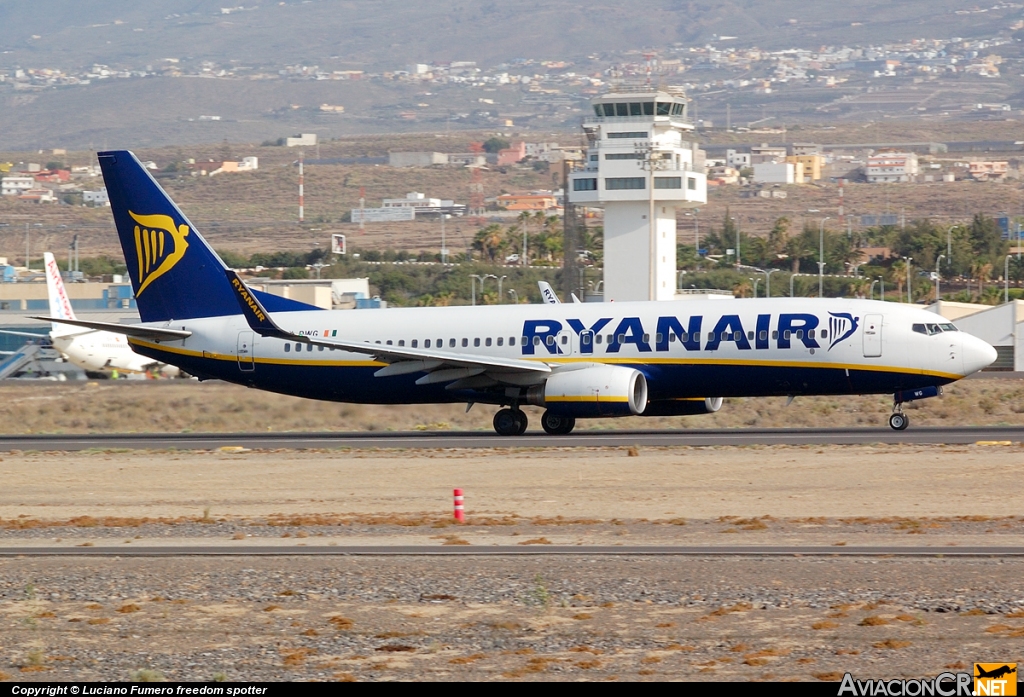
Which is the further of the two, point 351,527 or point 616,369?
point 616,369

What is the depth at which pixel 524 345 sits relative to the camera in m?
36.3

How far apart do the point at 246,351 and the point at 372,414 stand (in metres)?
5.55

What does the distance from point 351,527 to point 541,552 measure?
4.18 meters

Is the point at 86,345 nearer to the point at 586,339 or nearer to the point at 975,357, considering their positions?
the point at 586,339

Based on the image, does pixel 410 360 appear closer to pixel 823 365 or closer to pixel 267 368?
pixel 267 368

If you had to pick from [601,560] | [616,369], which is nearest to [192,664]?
[601,560]

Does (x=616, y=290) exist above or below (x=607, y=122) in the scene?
below

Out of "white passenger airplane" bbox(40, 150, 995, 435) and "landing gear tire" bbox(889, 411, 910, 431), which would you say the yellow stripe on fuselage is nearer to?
"white passenger airplane" bbox(40, 150, 995, 435)

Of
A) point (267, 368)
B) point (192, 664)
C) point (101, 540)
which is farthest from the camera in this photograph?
point (267, 368)

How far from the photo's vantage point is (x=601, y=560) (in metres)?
18.0

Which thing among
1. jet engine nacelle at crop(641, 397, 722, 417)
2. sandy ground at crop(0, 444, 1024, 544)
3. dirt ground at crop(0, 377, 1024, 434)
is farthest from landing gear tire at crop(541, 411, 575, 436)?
sandy ground at crop(0, 444, 1024, 544)

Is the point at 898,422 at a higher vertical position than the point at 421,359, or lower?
lower

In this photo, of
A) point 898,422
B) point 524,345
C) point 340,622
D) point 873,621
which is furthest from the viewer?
point 524,345

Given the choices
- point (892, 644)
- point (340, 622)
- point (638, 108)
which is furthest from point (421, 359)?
point (638, 108)
